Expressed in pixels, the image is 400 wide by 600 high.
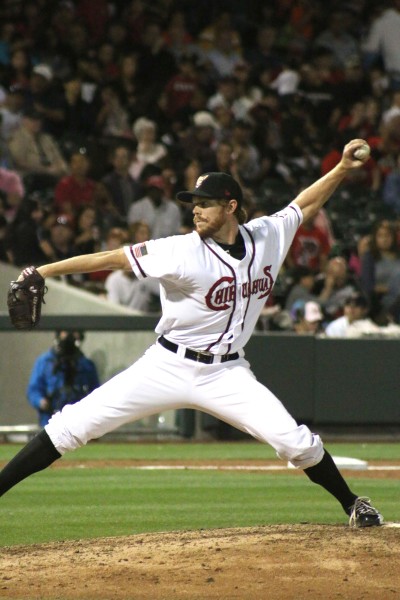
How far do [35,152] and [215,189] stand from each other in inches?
354

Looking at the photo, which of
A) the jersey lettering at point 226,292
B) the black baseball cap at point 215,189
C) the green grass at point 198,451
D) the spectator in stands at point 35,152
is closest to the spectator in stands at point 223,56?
the spectator in stands at point 35,152

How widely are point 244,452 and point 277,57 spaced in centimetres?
888

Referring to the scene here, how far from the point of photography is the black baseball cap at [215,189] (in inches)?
232

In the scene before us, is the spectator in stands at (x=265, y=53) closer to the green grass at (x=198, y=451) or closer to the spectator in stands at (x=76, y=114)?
the spectator in stands at (x=76, y=114)

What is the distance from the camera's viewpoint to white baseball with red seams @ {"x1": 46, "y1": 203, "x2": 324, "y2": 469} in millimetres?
Answer: 5746

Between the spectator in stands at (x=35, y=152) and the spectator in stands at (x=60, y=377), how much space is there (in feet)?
8.65

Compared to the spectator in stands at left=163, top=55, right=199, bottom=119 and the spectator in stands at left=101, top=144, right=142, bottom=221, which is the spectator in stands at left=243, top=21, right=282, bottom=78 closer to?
the spectator in stands at left=163, top=55, right=199, bottom=119

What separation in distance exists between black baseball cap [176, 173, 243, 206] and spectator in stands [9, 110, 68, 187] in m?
8.70

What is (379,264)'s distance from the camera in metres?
14.4

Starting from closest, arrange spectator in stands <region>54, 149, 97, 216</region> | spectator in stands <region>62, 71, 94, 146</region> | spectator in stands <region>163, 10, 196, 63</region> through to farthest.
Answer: spectator in stands <region>54, 149, 97, 216</region>
spectator in stands <region>62, 71, 94, 146</region>
spectator in stands <region>163, 10, 196, 63</region>

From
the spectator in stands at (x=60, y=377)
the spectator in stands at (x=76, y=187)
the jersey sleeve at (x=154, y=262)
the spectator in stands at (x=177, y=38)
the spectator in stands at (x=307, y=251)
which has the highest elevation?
the spectator in stands at (x=177, y=38)

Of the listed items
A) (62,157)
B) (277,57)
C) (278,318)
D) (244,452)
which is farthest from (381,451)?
(277,57)

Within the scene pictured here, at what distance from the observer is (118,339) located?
516 inches

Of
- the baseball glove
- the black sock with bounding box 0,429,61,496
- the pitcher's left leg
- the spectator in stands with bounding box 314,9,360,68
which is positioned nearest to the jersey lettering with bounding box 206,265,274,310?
the pitcher's left leg
